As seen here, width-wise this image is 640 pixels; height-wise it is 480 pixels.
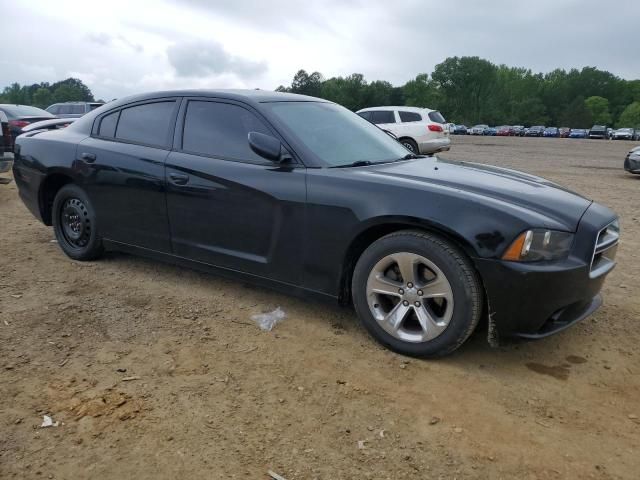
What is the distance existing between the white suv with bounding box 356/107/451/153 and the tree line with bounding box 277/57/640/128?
3413 inches

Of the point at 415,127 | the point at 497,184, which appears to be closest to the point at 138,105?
the point at 497,184

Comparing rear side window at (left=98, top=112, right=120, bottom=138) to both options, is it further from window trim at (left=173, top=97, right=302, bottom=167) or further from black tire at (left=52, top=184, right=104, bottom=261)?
window trim at (left=173, top=97, right=302, bottom=167)

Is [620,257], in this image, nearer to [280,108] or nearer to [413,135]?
[280,108]

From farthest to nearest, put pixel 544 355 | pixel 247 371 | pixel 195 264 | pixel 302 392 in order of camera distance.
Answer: pixel 195 264, pixel 544 355, pixel 247 371, pixel 302 392

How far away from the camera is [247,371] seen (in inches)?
116

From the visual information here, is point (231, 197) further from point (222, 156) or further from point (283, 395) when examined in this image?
point (283, 395)

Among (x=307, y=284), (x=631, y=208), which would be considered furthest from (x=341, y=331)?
(x=631, y=208)

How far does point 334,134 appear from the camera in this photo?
388 centimetres

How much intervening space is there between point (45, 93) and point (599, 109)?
10900 centimetres

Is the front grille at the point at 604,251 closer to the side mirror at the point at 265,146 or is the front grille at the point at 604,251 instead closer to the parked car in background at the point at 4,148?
the side mirror at the point at 265,146

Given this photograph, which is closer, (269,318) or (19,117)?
(269,318)

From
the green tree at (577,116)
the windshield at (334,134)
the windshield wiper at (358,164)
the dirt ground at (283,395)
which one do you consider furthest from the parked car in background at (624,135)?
the windshield wiper at (358,164)

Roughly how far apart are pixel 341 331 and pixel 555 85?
12390 centimetres

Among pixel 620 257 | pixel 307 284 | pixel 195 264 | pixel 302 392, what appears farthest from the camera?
pixel 620 257
